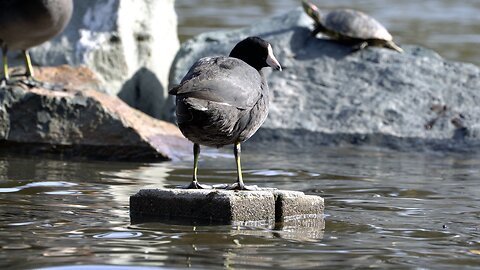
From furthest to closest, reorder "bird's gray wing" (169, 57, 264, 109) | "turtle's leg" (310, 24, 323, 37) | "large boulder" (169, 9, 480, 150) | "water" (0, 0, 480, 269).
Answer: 1. "turtle's leg" (310, 24, 323, 37)
2. "large boulder" (169, 9, 480, 150)
3. "bird's gray wing" (169, 57, 264, 109)
4. "water" (0, 0, 480, 269)

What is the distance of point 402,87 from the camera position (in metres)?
10.5

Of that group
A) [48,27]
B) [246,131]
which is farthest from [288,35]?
[246,131]

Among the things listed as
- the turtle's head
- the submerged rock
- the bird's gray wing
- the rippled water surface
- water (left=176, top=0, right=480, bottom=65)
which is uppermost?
water (left=176, top=0, right=480, bottom=65)

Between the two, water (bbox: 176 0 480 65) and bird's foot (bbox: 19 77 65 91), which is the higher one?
water (bbox: 176 0 480 65)

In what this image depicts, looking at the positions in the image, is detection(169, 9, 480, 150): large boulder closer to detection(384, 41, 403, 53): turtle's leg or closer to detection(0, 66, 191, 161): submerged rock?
detection(384, 41, 403, 53): turtle's leg

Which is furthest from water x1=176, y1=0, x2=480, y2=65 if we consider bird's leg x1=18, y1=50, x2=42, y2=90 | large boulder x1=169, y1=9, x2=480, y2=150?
bird's leg x1=18, y1=50, x2=42, y2=90

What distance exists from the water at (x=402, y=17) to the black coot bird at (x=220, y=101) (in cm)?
898

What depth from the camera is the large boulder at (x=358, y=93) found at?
32.6 ft

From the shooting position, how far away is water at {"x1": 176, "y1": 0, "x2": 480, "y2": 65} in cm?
1655

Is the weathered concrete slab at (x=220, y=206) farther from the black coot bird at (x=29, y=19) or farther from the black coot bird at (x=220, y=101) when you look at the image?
the black coot bird at (x=29, y=19)

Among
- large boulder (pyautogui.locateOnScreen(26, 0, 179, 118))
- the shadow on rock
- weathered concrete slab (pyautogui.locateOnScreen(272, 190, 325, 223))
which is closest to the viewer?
weathered concrete slab (pyautogui.locateOnScreen(272, 190, 325, 223))

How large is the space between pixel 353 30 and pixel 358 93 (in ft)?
2.73

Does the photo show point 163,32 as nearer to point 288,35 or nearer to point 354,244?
point 288,35

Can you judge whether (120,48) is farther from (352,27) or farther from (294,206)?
(294,206)
